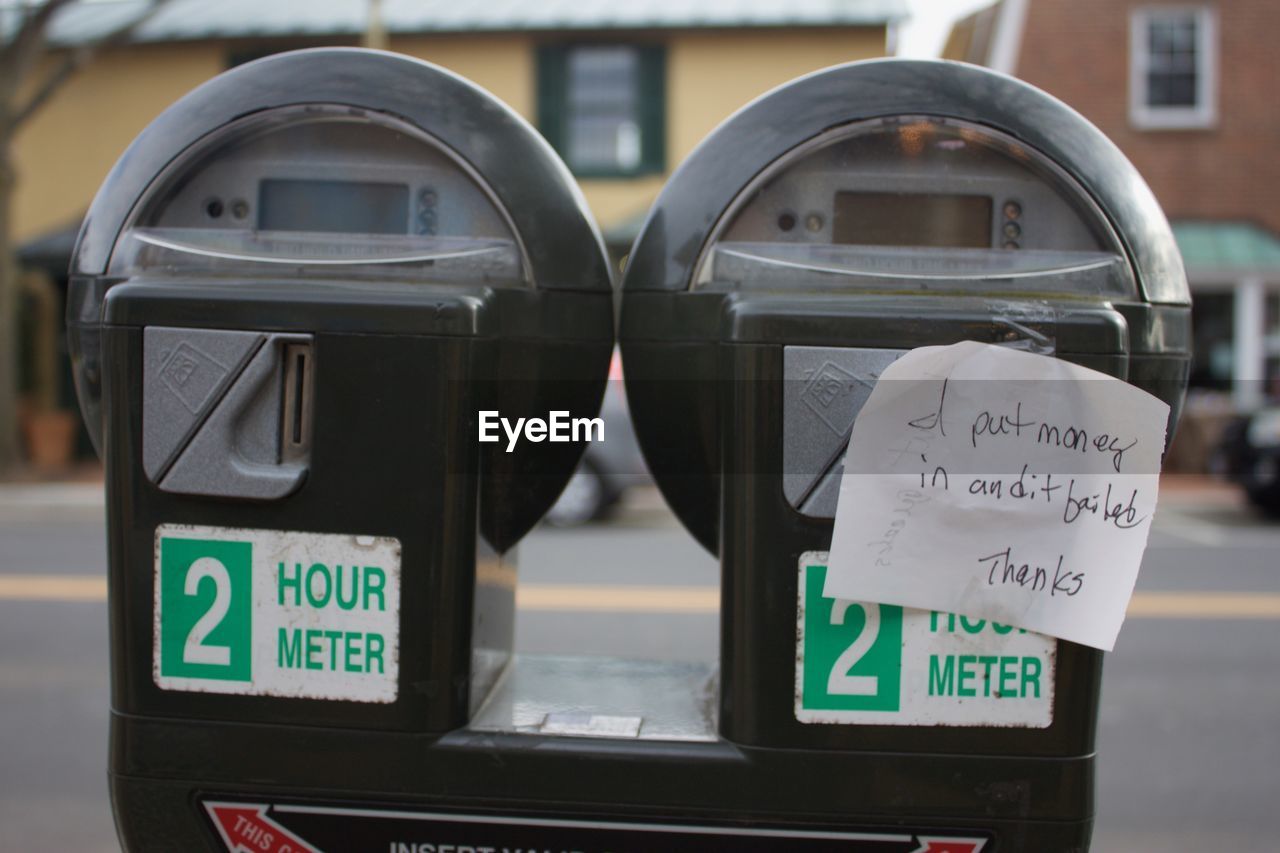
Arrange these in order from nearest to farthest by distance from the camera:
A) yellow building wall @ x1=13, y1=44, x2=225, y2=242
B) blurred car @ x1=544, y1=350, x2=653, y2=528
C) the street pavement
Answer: the street pavement → blurred car @ x1=544, y1=350, x2=653, y2=528 → yellow building wall @ x1=13, y1=44, x2=225, y2=242

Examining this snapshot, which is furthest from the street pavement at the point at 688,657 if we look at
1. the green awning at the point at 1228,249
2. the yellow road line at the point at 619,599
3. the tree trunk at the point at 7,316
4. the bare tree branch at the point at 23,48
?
the green awning at the point at 1228,249

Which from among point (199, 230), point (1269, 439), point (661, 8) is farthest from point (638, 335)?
point (661, 8)

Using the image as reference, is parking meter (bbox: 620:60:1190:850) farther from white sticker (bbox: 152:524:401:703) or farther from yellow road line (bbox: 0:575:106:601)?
yellow road line (bbox: 0:575:106:601)

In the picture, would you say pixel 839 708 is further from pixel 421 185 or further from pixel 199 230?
pixel 199 230

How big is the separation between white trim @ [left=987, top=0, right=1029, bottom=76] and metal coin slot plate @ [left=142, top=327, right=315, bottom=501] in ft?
39.1

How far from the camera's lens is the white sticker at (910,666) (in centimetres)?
136

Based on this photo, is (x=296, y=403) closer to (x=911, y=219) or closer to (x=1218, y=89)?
(x=911, y=219)

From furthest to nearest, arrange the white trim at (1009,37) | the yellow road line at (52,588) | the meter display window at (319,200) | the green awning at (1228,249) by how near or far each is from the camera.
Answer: the white trim at (1009,37)
the green awning at (1228,249)
the yellow road line at (52,588)
the meter display window at (319,200)

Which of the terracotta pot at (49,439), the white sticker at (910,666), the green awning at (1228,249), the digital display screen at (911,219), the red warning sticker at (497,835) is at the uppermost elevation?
the green awning at (1228,249)

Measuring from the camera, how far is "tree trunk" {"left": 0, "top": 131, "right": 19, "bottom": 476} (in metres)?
9.86

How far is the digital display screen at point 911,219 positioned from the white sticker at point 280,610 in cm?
66

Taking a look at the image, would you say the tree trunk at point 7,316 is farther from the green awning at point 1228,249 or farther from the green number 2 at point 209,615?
the green awning at point 1228,249

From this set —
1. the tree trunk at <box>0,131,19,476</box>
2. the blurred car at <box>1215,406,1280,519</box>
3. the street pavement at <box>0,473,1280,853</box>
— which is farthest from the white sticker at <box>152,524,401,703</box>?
the tree trunk at <box>0,131,19,476</box>

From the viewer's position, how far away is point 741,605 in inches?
54.1
